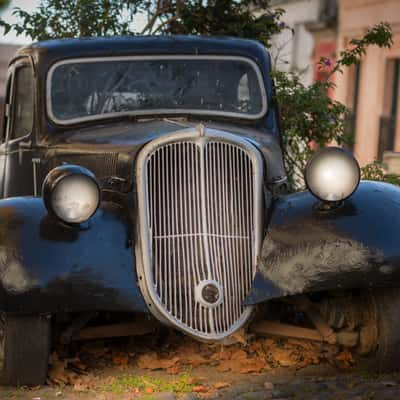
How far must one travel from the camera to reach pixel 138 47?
23.0 ft

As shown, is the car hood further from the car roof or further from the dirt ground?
the dirt ground

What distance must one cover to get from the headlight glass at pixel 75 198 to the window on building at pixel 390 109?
18.0 m

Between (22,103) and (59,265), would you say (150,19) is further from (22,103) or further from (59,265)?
(59,265)

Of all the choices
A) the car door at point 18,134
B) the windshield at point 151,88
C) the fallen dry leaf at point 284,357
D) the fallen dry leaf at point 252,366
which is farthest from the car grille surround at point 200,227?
the car door at point 18,134

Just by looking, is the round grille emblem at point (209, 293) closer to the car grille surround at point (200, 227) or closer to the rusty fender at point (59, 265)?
the car grille surround at point (200, 227)

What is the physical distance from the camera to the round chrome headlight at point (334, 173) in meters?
5.41

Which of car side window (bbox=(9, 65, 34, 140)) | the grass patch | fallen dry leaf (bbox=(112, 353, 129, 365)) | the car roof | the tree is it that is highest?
the tree

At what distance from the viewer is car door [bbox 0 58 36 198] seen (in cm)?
690

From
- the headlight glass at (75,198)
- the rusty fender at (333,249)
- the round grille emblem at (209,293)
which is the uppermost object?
the headlight glass at (75,198)

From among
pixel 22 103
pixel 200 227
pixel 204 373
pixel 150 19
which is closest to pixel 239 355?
pixel 204 373

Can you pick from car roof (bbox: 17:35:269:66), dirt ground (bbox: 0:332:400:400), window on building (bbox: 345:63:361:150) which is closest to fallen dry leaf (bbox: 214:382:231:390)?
dirt ground (bbox: 0:332:400:400)

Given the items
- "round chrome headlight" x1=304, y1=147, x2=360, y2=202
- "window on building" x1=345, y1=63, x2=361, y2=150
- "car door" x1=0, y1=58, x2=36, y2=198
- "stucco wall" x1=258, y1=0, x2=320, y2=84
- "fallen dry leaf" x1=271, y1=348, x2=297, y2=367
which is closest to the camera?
"round chrome headlight" x1=304, y1=147, x2=360, y2=202

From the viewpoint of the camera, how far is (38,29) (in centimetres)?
1070

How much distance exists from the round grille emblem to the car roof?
7.06ft
